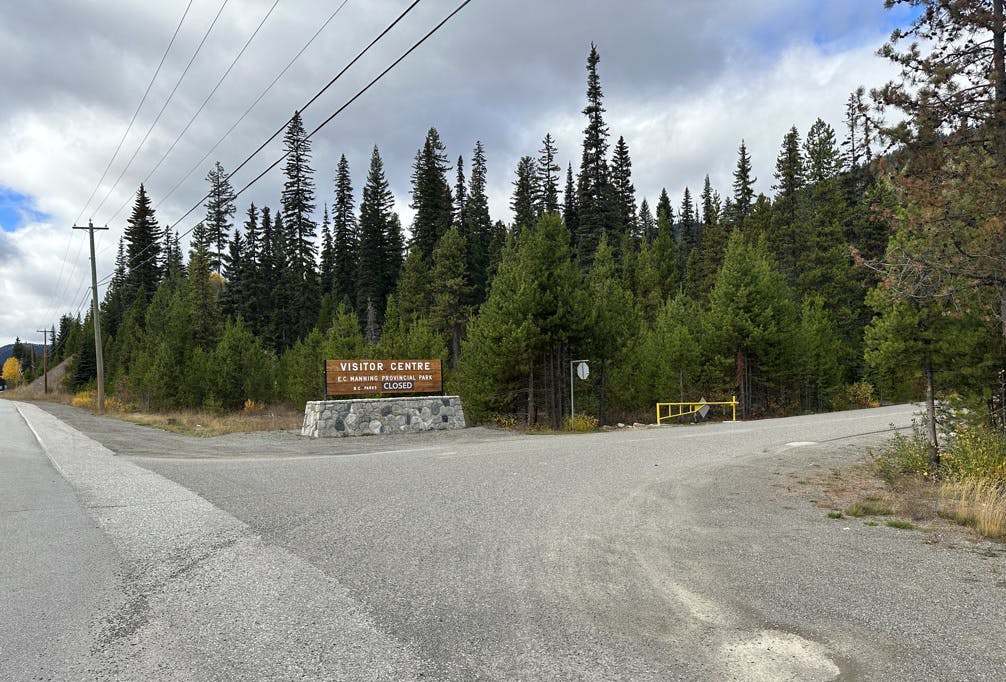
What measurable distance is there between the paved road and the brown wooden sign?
11415 millimetres

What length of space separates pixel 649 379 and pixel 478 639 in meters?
33.7

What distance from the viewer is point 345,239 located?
81.0 m

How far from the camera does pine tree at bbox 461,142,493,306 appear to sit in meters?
68.9

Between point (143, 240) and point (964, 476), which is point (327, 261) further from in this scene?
point (964, 476)

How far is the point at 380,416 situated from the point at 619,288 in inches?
788

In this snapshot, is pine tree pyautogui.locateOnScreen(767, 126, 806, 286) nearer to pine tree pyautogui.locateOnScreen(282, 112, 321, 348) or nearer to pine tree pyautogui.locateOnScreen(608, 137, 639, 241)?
pine tree pyautogui.locateOnScreen(608, 137, 639, 241)

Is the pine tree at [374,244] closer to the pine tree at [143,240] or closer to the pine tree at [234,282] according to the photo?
the pine tree at [234,282]

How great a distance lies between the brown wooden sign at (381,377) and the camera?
69.4 feet

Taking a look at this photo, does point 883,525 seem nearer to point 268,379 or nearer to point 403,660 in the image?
point 403,660

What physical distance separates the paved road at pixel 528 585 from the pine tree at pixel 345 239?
70.6 meters

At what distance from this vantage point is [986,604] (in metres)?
4.33

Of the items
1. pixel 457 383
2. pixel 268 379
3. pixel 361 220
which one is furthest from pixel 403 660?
pixel 361 220

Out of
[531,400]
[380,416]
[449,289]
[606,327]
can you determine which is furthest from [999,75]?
[449,289]

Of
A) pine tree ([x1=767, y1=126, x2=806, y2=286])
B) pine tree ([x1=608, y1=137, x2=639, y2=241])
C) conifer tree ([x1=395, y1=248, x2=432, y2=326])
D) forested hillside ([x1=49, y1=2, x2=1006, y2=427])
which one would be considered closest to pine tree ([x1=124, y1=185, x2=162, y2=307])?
forested hillside ([x1=49, y1=2, x2=1006, y2=427])
